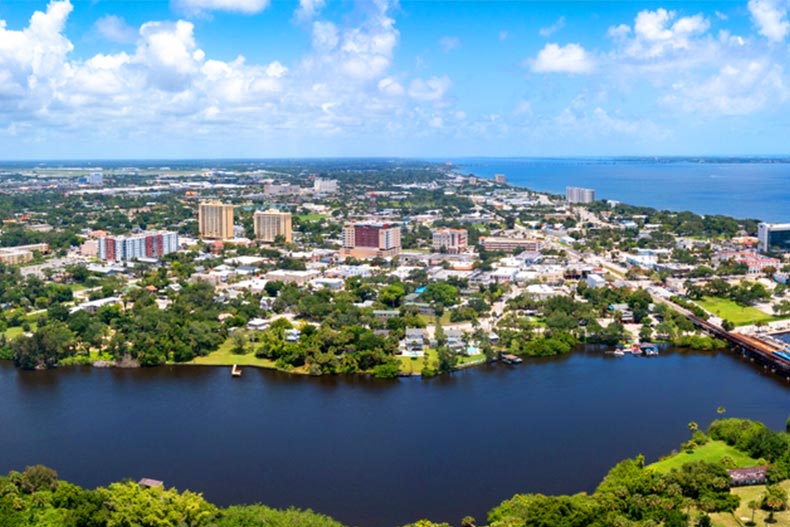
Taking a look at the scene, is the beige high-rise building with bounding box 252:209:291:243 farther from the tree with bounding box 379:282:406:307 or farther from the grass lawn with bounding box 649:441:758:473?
the grass lawn with bounding box 649:441:758:473

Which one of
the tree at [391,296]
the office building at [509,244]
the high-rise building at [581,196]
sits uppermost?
the high-rise building at [581,196]

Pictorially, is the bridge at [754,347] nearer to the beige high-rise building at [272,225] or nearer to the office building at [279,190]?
the beige high-rise building at [272,225]

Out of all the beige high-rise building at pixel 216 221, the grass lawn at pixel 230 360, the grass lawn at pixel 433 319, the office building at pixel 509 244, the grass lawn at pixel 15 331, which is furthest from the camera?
the beige high-rise building at pixel 216 221

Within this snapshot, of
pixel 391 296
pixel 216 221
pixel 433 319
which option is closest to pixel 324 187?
pixel 216 221

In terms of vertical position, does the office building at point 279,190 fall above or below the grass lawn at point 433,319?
above

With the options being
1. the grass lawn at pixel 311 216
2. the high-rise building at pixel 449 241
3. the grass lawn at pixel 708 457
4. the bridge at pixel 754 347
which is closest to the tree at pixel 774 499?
the grass lawn at pixel 708 457

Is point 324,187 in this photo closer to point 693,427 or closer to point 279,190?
point 279,190

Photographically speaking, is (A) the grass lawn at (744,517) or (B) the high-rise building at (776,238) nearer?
(A) the grass lawn at (744,517)

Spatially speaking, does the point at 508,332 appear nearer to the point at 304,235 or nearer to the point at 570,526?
the point at 570,526

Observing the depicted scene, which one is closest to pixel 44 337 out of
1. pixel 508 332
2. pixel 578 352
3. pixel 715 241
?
pixel 508 332
